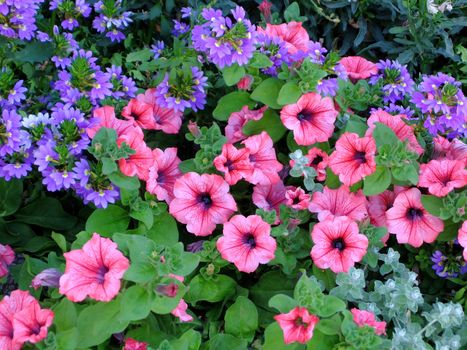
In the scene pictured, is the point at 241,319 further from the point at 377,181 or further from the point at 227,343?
the point at 377,181

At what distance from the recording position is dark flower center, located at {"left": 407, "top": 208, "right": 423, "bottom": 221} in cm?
169

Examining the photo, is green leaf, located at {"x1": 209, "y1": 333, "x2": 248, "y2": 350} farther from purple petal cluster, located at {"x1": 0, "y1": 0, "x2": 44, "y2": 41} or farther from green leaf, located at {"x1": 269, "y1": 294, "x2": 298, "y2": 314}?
purple petal cluster, located at {"x1": 0, "y1": 0, "x2": 44, "y2": 41}

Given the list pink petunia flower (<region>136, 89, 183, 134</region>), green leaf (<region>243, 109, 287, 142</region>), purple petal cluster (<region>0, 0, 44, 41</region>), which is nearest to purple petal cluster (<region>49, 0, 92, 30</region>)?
purple petal cluster (<region>0, 0, 44, 41</region>)

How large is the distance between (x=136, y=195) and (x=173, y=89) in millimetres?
353

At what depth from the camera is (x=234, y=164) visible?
1.67 meters

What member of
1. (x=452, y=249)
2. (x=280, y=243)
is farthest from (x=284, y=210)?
(x=452, y=249)

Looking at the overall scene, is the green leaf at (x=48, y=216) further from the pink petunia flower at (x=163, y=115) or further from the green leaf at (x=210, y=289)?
the green leaf at (x=210, y=289)

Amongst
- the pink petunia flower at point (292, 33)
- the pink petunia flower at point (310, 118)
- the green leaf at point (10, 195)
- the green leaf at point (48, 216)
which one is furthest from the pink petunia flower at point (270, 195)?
the green leaf at point (10, 195)

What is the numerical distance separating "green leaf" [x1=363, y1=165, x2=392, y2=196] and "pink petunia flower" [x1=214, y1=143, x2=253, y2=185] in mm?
297

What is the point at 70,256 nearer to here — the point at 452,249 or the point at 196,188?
the point at 196,188

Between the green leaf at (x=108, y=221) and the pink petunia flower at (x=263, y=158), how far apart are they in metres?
0.37

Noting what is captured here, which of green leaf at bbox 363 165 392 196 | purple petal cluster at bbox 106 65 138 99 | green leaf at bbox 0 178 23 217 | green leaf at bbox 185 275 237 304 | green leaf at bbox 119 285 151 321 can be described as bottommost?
green leaf at bbox 185 275 237 304

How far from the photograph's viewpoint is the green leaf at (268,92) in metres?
1.74

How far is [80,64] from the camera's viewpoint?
5.66 ft
